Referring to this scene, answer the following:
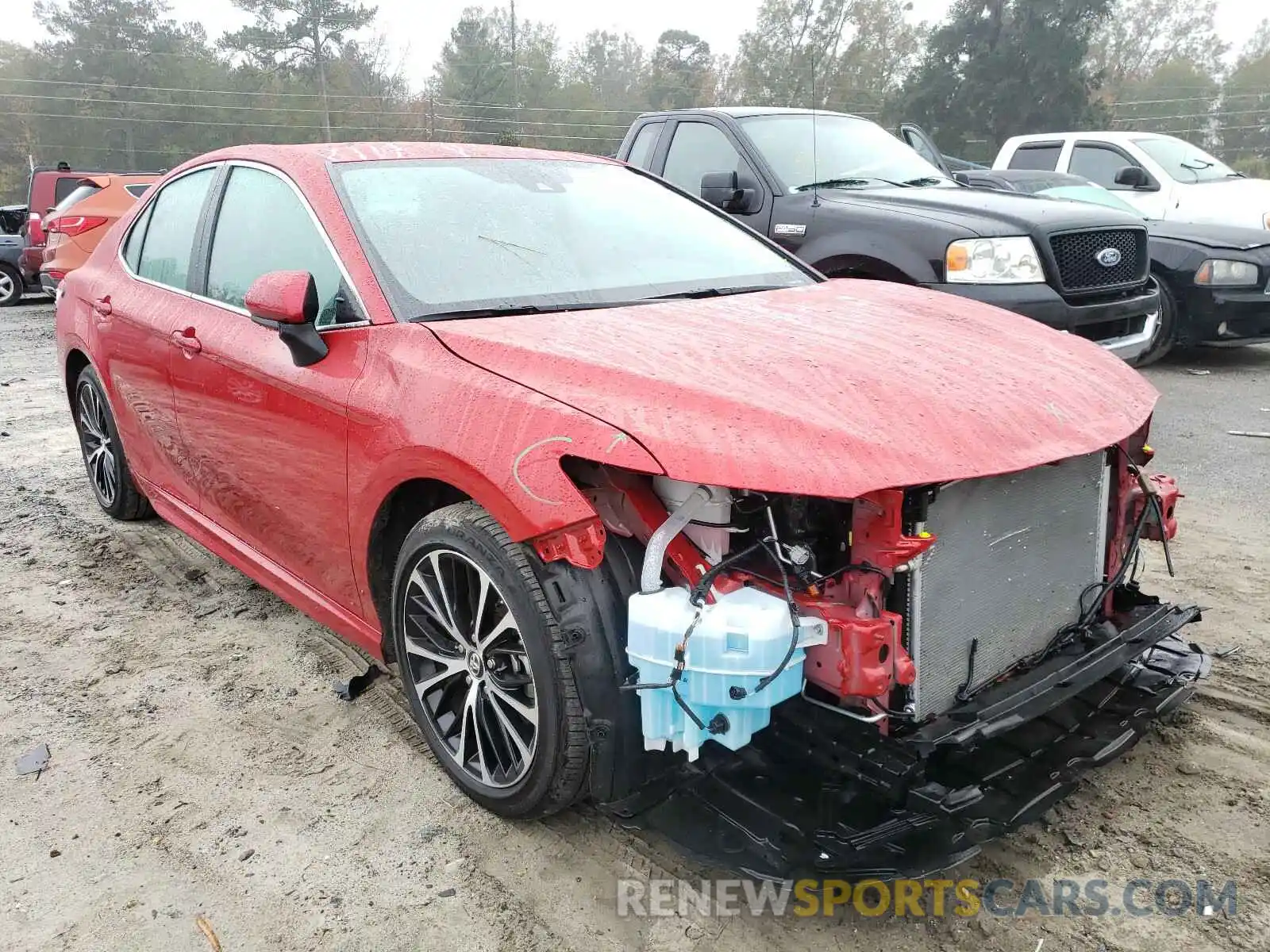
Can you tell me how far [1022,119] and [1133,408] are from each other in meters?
39.6

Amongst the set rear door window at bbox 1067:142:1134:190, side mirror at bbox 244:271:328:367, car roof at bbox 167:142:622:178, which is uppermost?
rear door window at bbox 1067:142:1134:190

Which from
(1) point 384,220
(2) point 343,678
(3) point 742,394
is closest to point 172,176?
(1) point 384,220

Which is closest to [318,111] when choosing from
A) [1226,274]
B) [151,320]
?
[1226,274]

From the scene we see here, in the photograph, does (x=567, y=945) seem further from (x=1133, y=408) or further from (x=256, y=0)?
(x=256, y=0)

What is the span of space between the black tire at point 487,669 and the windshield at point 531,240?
27.4 inches

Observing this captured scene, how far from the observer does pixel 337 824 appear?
2.67 metres

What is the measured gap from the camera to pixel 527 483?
227cm

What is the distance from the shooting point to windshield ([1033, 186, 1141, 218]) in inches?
396

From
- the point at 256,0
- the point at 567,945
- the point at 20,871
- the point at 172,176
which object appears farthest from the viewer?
the point at 256,0

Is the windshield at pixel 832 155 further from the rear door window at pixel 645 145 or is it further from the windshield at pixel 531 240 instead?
the windshield at pixel 531 240

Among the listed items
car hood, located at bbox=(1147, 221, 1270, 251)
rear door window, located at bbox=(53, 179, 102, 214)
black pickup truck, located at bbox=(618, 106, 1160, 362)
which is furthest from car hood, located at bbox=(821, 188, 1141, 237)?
rear door window, located at bbox=(53, 179, 102, 214)

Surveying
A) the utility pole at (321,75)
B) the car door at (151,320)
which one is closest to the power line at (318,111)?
the utility pole at (321,75)

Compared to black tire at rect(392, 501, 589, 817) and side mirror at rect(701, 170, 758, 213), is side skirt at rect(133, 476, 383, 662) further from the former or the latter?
side mirror at rect(701, 170, 758, 213)

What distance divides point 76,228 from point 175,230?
30.0ft
